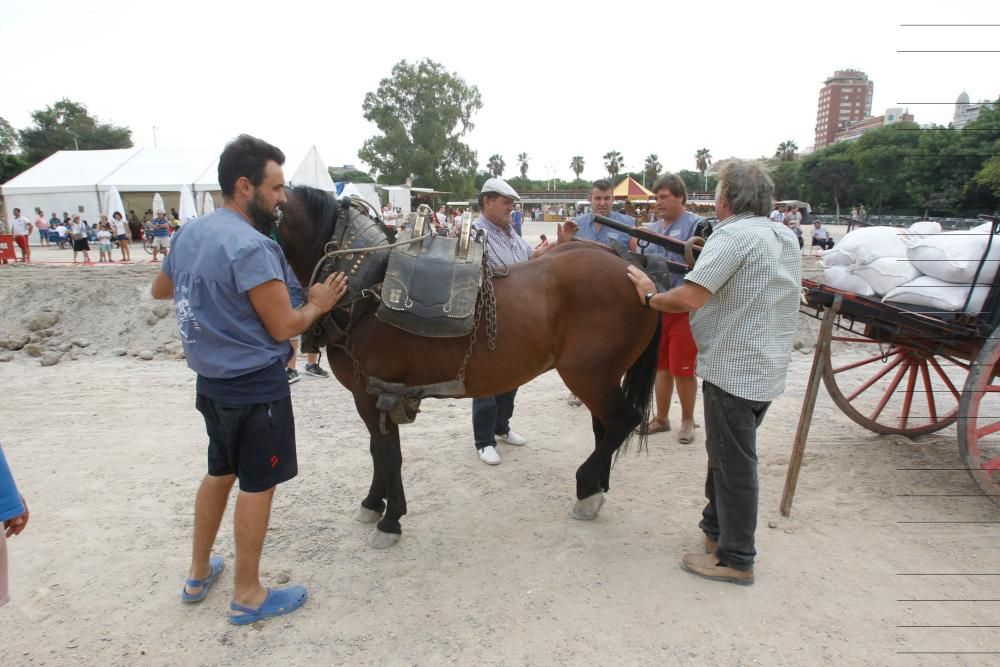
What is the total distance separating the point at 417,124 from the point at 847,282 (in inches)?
1668

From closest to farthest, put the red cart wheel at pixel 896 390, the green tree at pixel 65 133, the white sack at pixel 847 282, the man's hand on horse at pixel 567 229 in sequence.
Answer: the white sack at pixel 847 282, the red cart wheel at pixel 896 390, the man's hand on horse at pixel 567 229, the green tree at pixel 65 133

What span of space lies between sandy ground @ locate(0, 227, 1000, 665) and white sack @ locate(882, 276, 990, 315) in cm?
113

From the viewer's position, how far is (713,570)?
2643mm

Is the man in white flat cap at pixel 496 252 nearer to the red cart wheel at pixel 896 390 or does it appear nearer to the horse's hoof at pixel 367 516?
the horse's hoof at pixel 367 516

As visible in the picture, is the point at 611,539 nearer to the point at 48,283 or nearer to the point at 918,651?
the point at 918,651

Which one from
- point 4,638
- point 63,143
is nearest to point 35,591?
point 4,638

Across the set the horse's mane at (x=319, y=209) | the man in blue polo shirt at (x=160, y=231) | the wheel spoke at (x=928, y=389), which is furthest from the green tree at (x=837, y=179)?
the man in blue polo shirt at (x=160, y=231)

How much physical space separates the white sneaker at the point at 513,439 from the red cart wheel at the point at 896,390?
2.12 meters

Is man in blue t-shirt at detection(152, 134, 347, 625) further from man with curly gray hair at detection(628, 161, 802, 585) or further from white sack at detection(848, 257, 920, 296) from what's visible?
white sack at detection(848, 257, 920, 296)

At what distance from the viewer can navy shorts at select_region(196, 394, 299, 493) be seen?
219 cm

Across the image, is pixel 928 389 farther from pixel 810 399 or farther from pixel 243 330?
pixel 243 330

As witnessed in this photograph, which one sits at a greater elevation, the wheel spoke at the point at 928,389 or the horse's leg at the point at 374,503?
the wheel spoke at the point at 928,389

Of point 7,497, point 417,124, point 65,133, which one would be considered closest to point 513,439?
point 7,497

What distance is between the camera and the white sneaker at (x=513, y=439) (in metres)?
4.25
